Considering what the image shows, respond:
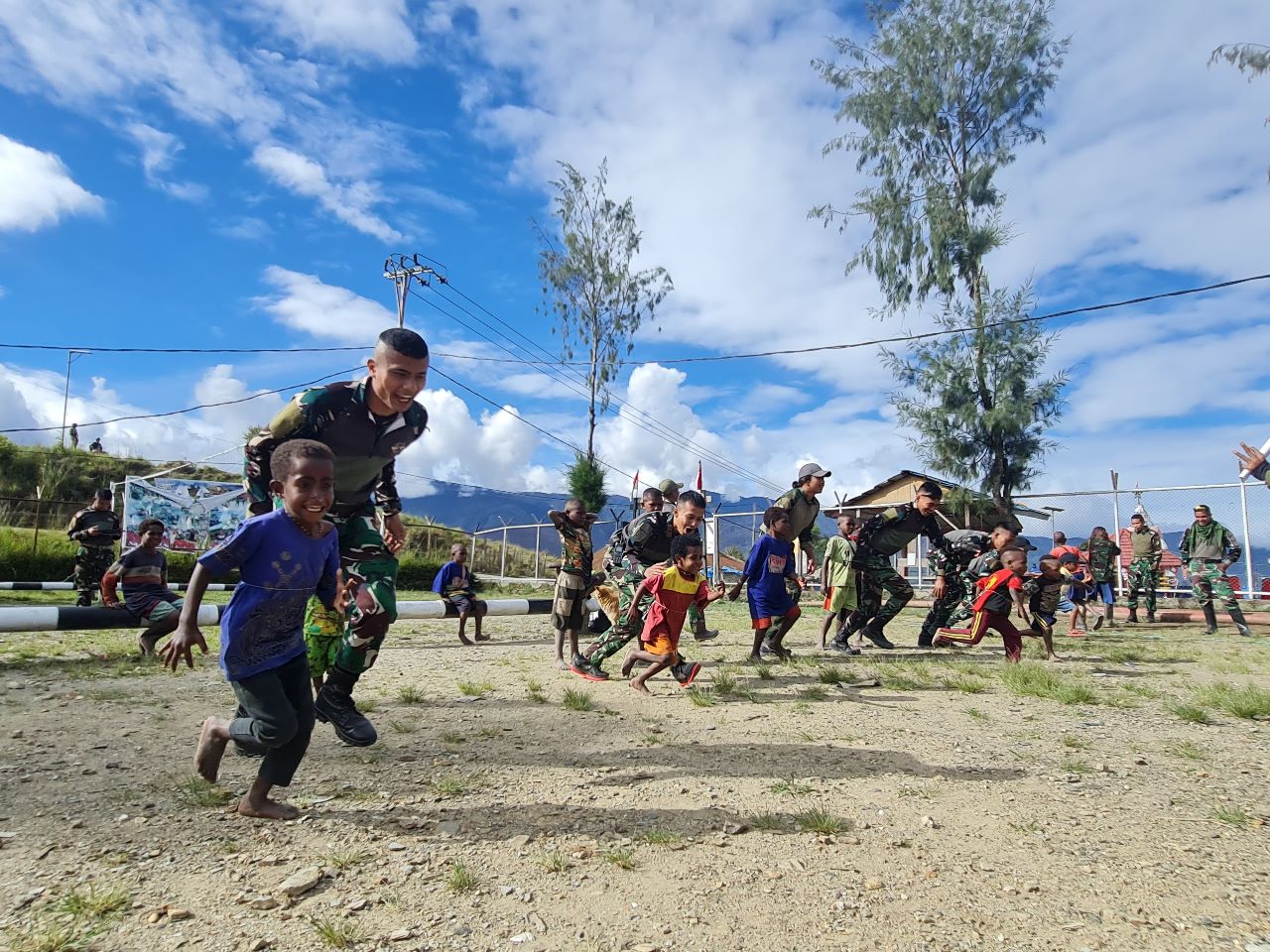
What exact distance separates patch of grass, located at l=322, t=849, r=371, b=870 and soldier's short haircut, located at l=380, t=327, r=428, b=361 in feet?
7.09

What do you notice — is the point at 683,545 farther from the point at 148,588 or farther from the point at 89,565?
the point at 89,565

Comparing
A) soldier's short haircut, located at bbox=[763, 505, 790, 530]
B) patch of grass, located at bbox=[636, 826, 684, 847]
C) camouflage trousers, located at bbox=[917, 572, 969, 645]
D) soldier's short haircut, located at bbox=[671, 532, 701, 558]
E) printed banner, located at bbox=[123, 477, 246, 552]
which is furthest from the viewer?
printed banner, located at bbox=[123, 477, 246, 552]

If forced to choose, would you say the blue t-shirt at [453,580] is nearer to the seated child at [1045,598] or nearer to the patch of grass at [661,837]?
the seated child at [1045,598]

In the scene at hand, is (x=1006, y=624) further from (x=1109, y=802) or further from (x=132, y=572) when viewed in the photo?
(x=132, y=572)

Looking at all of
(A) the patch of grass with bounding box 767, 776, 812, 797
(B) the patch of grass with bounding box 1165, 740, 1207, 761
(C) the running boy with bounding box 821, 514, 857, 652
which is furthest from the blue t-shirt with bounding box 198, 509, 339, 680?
(C) the running boy with bounding box 821, 514, 857, 652

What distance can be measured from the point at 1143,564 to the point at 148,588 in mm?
13179

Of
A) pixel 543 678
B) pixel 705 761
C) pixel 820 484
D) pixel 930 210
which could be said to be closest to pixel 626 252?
pixel 930 210

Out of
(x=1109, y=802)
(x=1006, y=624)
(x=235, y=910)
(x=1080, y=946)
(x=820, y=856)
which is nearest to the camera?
(x=1080, y=946)

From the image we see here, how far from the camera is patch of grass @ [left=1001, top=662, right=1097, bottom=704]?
5.32 m

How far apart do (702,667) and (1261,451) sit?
14.6 feet

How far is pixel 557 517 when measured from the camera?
725 centimetres

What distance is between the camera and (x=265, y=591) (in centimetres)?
296

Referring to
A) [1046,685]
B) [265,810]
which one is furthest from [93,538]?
[1046,685]

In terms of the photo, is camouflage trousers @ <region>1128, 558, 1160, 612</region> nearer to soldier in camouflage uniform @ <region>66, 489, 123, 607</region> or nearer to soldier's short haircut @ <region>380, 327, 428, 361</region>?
soldier's short haircut @ <region>380, 327, 428, 361</region>
